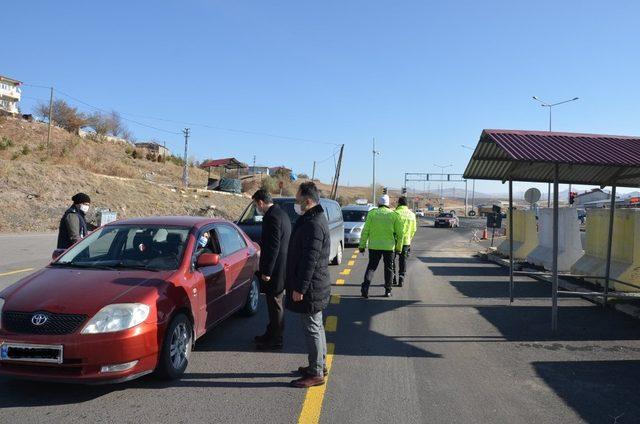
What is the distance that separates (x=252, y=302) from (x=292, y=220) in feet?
15.6

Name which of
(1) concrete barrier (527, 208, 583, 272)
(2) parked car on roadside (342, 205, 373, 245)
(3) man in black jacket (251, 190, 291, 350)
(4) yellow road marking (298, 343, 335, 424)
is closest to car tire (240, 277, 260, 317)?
(3) man in black jacket (251, 190, 291, 350)

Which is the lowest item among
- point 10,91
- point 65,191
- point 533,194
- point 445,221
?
point 445,221

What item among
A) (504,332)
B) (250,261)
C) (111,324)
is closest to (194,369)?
(111,324)

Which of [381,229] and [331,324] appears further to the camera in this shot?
[381,229]

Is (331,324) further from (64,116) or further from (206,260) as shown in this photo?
(64,116)

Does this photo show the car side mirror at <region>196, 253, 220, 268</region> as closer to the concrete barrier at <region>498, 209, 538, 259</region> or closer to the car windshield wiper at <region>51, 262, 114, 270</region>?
the car windshield wiper at <region>51, 262, 114, 270</region>

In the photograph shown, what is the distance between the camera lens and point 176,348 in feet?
15.9

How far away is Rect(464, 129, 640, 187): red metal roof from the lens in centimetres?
634

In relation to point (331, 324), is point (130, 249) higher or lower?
higher

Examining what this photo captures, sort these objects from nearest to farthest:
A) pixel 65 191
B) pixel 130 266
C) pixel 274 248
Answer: pixel 130 266 < pixel 274 248 < pixel 65 191

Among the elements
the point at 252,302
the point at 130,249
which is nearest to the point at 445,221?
the point at 252,302

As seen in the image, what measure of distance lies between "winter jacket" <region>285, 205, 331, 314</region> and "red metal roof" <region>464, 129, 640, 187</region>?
2937mm

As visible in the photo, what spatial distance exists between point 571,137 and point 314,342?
5251 millimetres

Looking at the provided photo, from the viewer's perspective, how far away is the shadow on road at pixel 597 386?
4.23m
